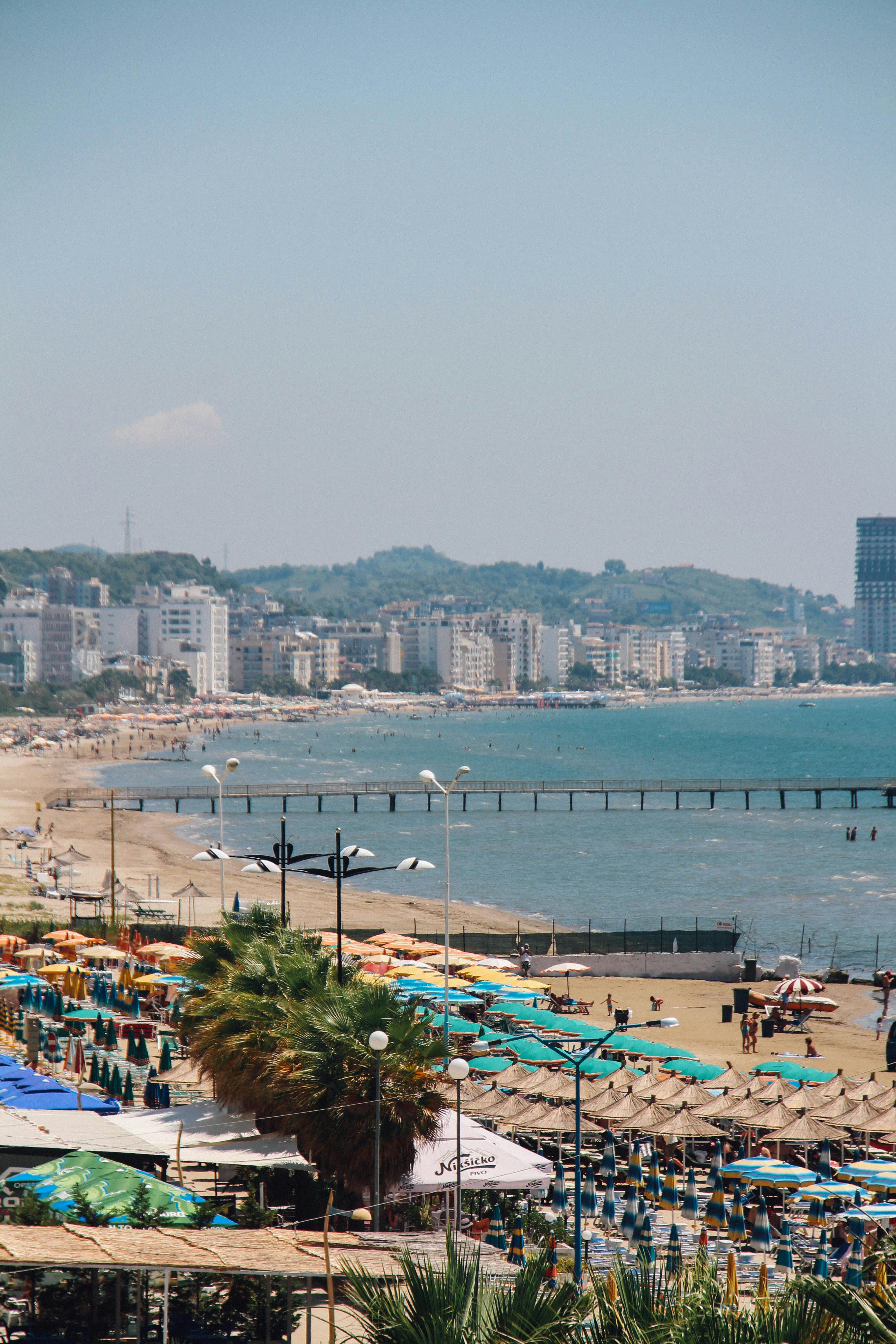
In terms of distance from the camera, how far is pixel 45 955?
3400 centimetres

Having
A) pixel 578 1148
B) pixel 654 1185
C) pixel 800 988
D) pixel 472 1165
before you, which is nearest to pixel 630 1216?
pixel 654 1185

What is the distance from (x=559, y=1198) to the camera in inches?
736

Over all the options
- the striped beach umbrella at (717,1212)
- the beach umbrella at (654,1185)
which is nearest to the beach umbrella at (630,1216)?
the striped beach umbrella at (717,1212)

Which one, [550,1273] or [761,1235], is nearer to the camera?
[550,1273]

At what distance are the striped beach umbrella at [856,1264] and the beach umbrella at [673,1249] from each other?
1676mm

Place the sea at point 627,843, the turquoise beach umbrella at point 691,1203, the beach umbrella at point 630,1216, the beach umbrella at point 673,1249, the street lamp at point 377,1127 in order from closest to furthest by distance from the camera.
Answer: the beach umbrella at point 673,1249, the street lamp at point 377,1127, the beach umbrella at point 630,1216, the turquoise beach umbrella at point 691,1203, the sea at point 627,843

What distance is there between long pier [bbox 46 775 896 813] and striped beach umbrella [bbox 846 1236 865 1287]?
54268 mm

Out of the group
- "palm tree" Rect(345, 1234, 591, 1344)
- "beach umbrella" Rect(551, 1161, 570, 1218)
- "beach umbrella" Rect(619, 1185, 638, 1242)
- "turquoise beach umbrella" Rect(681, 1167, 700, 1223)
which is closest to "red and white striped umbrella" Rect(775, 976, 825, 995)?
"turquoise beach umbrella" Rect(681, 1167, 700, 1223)

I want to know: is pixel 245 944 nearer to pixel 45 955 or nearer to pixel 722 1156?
pixel 722 1156

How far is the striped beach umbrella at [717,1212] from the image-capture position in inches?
717

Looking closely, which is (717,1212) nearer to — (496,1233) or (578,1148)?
(496,1233)

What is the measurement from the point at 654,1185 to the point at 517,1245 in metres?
4.48

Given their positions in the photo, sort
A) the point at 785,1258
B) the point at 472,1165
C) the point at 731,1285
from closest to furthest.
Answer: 1. the point at 731,1285
2. the point at 785,1258
3. the point at 472,1165

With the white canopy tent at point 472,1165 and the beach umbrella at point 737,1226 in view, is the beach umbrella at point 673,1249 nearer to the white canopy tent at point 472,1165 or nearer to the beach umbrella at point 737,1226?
the beach umbrella at point 737,1226
